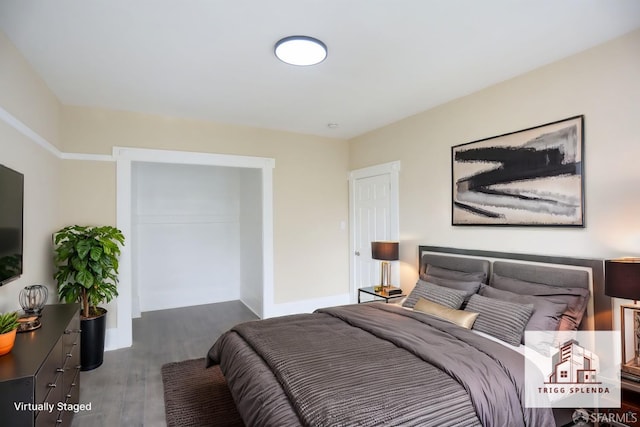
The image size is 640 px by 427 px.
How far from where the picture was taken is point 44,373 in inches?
62.8

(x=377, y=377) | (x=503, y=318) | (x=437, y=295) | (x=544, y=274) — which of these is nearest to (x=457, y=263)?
(x=437, y=295)

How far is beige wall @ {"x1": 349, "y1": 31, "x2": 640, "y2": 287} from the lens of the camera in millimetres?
2266

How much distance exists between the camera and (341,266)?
513cm

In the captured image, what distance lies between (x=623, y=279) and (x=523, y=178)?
1.14m

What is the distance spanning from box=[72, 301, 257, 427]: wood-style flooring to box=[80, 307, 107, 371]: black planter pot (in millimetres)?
83

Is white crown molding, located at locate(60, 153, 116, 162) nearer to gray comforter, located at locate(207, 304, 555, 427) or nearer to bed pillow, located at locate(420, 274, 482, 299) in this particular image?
gray comforter, located at locate(207, 304, 555, 427)

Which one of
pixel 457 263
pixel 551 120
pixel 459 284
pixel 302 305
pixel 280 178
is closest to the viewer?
pixel 551 120

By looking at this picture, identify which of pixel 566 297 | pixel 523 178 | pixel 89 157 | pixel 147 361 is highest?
pixel 89 157

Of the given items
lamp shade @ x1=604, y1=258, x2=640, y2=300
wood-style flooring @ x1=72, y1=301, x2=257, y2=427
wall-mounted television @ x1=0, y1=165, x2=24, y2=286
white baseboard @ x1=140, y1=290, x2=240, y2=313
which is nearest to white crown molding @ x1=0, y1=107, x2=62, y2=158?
wall-mounted television @ x1=0, y1=165, x2=24, y2=286

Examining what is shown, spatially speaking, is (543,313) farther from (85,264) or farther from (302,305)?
(85,264)

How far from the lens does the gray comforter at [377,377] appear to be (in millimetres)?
1500

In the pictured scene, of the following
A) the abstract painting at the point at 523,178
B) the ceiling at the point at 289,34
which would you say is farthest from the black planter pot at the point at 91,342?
the abstract painting at the point at 523,178

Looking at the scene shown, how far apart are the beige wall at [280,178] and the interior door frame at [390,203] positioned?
111mm

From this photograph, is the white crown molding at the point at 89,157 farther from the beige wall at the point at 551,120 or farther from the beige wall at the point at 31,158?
the beige wall at the point at 551,120
